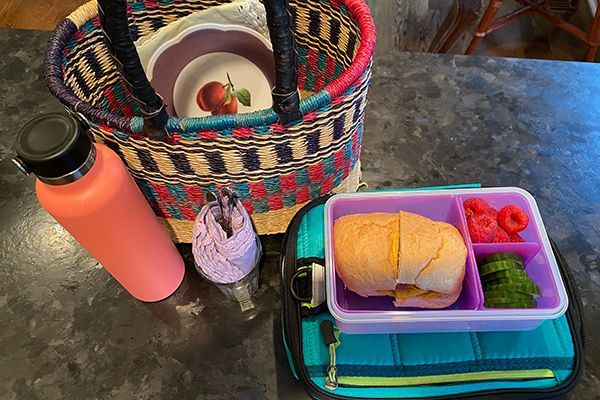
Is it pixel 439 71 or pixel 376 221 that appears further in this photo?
pixel 439 71

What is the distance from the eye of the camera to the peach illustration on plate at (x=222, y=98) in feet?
2.37

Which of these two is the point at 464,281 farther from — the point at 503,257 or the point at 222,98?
the point at 222,98

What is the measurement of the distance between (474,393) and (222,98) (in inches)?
19.2

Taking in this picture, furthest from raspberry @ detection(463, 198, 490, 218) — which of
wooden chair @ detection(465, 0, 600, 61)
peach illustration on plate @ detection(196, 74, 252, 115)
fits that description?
wooden chair @ detection(465, 0, 600, 61)

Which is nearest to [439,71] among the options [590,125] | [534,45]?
[590,125]

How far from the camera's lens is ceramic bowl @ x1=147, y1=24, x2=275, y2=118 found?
72 centimetres

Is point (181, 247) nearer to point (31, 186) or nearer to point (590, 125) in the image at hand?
point (31, 186)

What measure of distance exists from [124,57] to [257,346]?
38 centimetres

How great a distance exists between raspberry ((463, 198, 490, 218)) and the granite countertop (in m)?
0.15

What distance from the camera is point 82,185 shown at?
0.52 m

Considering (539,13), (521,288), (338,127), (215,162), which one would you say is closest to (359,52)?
(338,127)

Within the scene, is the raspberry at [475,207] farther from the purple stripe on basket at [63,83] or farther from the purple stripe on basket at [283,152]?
the purple stripe on basket at [63,83]

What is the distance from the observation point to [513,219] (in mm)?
604

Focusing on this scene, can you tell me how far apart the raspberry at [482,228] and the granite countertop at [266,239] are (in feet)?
0.56
